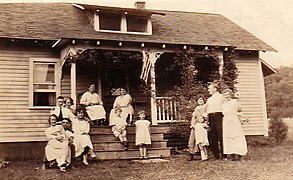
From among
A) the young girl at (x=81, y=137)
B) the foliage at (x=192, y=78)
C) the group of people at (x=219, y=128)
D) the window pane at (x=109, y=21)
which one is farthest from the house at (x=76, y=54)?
the group of people at (x=219, y=128)

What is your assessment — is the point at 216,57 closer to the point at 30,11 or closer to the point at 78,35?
the point at 78,35

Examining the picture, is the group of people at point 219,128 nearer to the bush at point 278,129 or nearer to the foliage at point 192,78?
the foliage at point 192,78

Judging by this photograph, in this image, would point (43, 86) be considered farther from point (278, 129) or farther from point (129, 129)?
point (278, 129)

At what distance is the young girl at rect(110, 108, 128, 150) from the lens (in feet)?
35.4

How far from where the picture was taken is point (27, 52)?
499 inches

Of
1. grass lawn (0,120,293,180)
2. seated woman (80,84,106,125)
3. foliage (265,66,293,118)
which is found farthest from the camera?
foliage (265,66,293,118)

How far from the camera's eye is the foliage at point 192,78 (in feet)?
40.4

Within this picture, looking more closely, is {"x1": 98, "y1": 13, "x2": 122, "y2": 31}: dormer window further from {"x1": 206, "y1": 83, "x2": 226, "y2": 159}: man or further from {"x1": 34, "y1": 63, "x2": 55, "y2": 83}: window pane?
{"x1": 206, "y1": 83, "x2": 226, "y2": 159}: man

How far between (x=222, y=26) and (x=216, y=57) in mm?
4195

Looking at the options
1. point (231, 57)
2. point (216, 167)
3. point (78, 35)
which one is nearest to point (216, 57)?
point (231, 57)

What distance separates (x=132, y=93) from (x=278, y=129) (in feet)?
26.3

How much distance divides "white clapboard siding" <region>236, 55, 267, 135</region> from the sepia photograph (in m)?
0.04

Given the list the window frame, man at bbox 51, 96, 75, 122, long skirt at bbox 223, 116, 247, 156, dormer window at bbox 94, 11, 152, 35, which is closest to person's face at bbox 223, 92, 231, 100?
long skirt at bbox 223, 116, 247, 156

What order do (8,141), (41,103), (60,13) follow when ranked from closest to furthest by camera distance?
1. (8,141)
2. (41,103)
3. (60,13)
